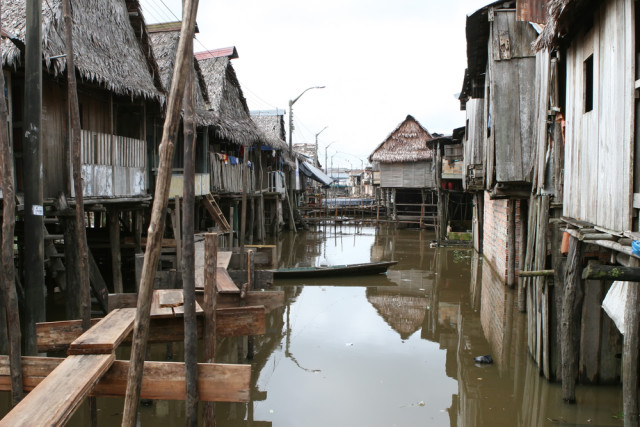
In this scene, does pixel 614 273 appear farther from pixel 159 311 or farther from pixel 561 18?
pixel 159 311

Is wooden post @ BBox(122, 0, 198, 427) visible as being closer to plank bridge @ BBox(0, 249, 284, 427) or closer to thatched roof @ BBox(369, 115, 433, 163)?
plank bridge @ BBox(0, 249, 284, 427)

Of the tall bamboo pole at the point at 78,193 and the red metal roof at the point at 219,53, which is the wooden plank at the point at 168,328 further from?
the red metal roof at the point at 219,53

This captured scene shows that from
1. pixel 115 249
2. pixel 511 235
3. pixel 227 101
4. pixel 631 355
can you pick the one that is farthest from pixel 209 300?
pixel 227 101

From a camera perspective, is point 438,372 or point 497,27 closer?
point 438,372

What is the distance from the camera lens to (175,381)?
13.5 feet

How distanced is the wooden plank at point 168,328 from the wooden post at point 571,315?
346cm

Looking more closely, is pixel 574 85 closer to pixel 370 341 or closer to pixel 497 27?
pixel 497 27

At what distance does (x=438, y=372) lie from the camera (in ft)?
27.0

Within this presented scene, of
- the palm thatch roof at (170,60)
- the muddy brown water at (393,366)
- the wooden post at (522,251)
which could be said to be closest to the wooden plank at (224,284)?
the muddy brown water at (393,366)

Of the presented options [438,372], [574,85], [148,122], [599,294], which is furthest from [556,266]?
[148,122]

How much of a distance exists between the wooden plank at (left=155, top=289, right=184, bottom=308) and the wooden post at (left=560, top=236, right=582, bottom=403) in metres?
A: 4.30

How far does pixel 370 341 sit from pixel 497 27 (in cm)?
653

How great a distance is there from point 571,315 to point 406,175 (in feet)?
83.7

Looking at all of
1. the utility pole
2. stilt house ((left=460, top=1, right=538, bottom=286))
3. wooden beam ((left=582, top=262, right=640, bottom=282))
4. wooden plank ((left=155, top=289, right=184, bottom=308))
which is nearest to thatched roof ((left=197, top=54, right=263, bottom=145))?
stilt house ((left=460, top=1, right=538, bottom=286))
